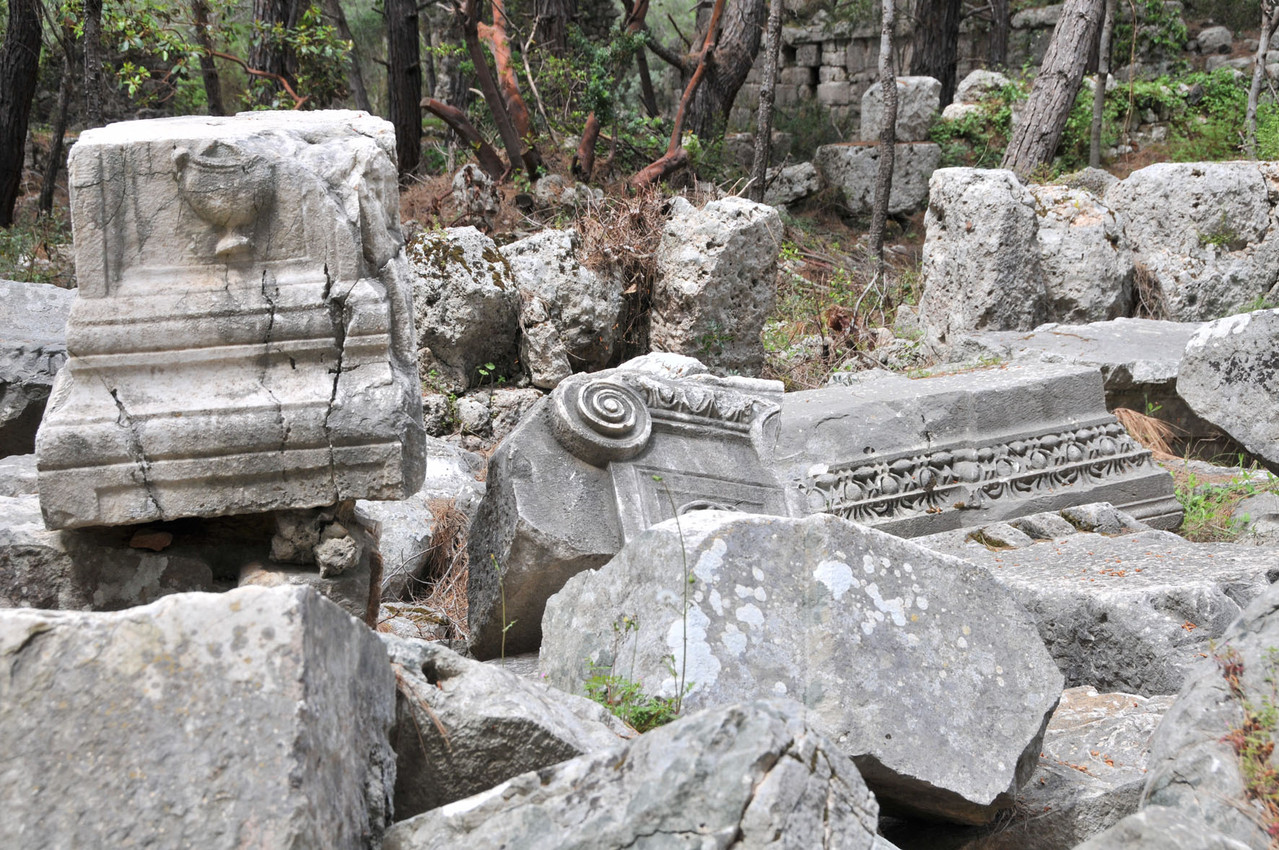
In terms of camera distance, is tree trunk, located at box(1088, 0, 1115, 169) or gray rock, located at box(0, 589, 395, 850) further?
tree trunk, located at box(1088, 0, 1115, 169)

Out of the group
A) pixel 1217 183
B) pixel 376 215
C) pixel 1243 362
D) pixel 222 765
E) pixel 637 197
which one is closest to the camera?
pixel 222 765

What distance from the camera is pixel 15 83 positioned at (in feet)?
30.0

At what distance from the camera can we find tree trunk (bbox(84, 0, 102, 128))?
27.4 feet

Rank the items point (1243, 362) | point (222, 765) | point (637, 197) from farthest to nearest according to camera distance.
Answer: point (637, 197)
point (1243, 362)
point (222, 765)

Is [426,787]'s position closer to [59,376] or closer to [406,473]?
[406,473]

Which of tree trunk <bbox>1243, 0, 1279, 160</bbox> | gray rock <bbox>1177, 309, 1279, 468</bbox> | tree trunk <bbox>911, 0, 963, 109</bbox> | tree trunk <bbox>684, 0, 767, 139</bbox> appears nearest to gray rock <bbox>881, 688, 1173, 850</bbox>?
gray rock <bbox>1177, 309, 1279, 468</bbox>

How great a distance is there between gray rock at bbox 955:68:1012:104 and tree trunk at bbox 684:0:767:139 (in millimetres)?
3608

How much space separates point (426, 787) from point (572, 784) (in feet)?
1.45

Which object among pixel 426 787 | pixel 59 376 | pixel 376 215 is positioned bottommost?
pixel 426 787

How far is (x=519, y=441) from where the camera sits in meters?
4.30

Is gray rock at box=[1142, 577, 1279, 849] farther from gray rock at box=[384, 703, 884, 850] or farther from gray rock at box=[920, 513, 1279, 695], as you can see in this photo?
gray rock at box=[920, 513, 1279, 695]

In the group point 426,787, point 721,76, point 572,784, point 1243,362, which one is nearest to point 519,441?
point 426,787

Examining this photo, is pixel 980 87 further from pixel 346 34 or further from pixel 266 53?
pixel 266 53

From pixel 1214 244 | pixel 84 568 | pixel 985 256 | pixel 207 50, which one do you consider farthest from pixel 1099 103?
pixel 84 568
